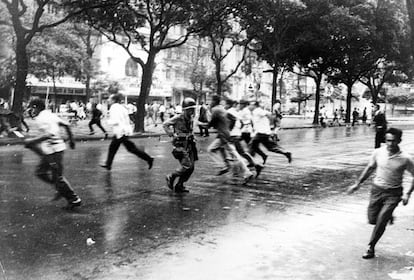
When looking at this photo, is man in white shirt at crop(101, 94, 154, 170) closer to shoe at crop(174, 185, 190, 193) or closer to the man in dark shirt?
the man in dark shirt

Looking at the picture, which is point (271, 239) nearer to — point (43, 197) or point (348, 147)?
point (43, 197)

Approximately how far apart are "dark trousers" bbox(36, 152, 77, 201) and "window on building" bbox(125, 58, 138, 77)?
52025 mm

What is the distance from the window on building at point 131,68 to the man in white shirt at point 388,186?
55.0 metres

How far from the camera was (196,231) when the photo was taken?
260 inches

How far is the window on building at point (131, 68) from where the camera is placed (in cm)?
5940

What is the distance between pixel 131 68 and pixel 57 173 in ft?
176

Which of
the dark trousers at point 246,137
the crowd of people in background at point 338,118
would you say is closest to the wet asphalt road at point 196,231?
the dark trousers at point 246,137

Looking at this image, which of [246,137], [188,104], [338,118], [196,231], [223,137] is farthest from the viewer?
[338,118]

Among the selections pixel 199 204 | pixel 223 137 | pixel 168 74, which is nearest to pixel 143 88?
pixel 223 137

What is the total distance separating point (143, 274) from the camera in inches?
196

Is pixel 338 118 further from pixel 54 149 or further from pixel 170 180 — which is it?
pixel 54 149

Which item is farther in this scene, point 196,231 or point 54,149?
point 54,149

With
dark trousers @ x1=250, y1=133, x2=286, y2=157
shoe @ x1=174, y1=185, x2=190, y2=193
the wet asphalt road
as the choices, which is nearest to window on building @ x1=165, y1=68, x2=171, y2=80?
dark trousers @ x1=250, y1=133, x2=286, y2=157

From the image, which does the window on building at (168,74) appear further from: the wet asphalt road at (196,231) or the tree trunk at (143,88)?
the wet asphalt road at (196,231)
